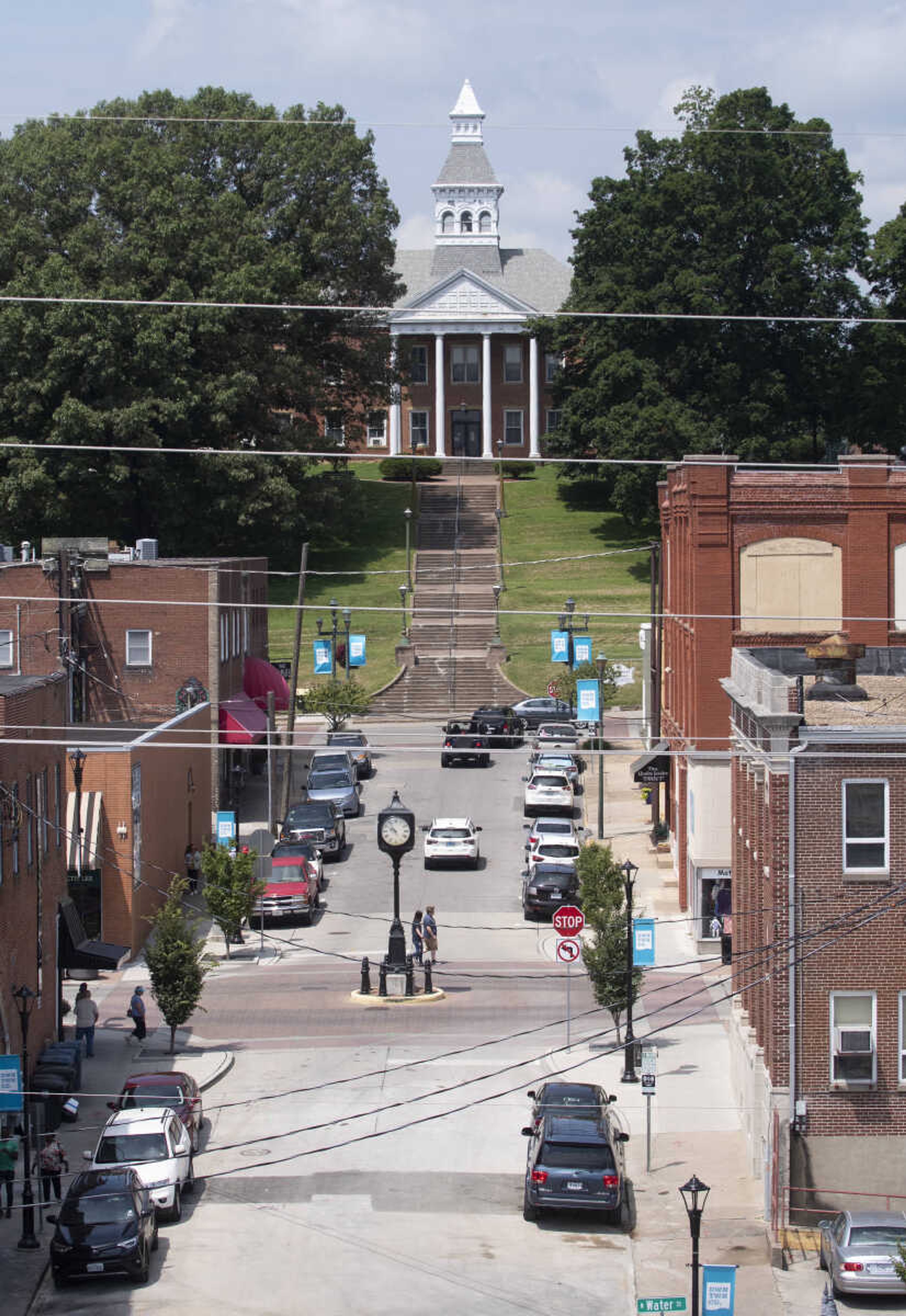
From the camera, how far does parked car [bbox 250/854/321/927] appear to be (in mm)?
43406

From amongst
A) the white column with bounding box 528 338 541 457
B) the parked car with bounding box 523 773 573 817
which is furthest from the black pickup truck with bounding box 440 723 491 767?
the white column with bounding box 528 338 541 457

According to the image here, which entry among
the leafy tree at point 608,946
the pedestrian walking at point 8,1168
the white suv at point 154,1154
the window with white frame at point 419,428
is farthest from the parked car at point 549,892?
the window with white frame at point 419,428

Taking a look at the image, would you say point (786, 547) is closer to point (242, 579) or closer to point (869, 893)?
point (869, 893)

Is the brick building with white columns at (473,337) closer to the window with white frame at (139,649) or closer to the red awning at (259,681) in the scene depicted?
the red awning at (259,681)

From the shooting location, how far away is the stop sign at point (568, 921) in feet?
107

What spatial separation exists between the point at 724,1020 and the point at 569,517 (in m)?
65.6

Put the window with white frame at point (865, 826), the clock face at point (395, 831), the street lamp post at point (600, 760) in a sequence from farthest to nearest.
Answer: the street lamp post at point (600, 760) < the clock face at point (395, 831) < the window with white frame at point (865, 826)

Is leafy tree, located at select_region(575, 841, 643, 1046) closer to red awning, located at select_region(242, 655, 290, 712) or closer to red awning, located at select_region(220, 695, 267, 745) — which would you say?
red awning, located at select_region(220, 695, 267, 745)

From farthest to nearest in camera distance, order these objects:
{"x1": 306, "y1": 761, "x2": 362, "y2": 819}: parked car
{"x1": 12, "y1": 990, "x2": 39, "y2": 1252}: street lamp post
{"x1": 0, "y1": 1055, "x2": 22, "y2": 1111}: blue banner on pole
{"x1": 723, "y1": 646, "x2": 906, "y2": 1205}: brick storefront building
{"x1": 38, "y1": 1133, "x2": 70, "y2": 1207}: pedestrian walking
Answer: {"x1": 306, "y1": 761, "x2": 362, "y2": 819}: parked car, {"x1": 38, "y1": 1133, "x2": 70, "y2": 1207}: pedestrian walking, {"x1": 0, "y1": 1055, "x2": 22, "y2": 1111}: blue banner on pole, {"x1": 723, "y1": 646, "x2": 906, "y2": 1205}: brick storefront building, {"x1": 12, "y1": 990, "x2": 39, "y2": 1252}: street lamp post

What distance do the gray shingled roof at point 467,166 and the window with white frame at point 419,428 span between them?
1939 centimetres

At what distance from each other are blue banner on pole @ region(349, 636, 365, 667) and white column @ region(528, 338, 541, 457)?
51.7m

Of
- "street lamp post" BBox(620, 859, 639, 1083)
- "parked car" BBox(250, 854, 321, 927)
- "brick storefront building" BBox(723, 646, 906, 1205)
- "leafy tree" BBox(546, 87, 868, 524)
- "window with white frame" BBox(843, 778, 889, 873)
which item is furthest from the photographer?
"leafy tree" BBox(546, 87, 868, 524)

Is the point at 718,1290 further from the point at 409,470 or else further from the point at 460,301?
the point at 460,301

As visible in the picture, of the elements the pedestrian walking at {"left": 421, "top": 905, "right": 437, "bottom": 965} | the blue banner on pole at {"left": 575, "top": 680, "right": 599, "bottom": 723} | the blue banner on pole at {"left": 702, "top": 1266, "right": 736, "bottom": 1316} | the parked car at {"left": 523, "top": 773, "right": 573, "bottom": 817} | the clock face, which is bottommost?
the blue banner on pole at {"left": 702, "top": 1266, "right": 736, "bottom": 1316}
